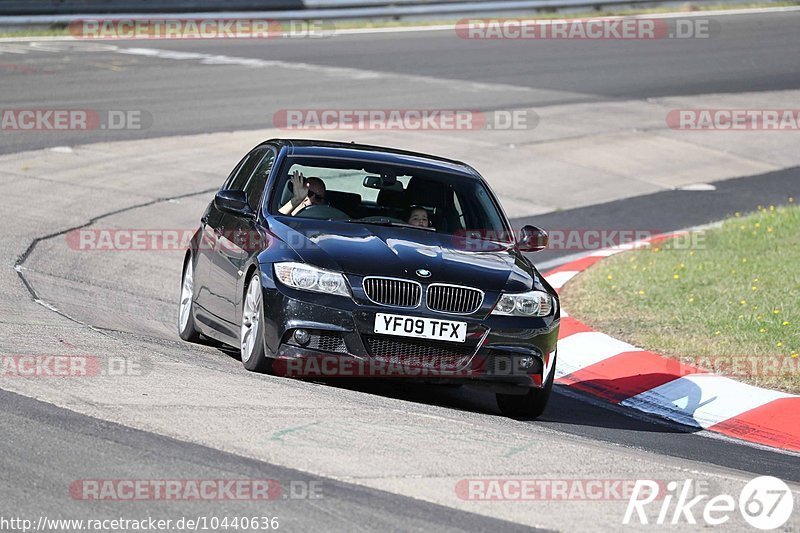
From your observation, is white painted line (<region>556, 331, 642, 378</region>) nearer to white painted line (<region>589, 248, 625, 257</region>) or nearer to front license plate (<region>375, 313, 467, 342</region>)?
front license plate (<region>375, 313, 467, 342</region>)

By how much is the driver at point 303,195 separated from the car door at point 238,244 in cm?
22

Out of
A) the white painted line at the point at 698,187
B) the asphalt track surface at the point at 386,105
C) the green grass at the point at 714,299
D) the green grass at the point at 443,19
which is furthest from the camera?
the green grass at the point at 443,19

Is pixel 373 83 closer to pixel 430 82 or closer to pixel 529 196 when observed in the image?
pixel 430 82

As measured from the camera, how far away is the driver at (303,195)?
356 inches

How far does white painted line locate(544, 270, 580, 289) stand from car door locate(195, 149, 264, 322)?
4.11 m

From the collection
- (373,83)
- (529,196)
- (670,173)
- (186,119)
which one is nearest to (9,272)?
(529,196)

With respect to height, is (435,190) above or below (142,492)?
above

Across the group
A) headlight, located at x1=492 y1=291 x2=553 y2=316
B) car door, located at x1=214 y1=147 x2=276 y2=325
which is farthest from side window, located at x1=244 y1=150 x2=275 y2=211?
headlight, located at x1=492 y1=291 x2=553 y2=316

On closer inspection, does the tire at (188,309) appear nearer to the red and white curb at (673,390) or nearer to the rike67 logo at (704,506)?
the red and white curb at (673,390)

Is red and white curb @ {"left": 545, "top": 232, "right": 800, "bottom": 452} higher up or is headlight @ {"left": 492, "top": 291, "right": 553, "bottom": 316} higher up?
headlight @ {"left": 492, "top": 291, "right": 553, "bottom": 316}

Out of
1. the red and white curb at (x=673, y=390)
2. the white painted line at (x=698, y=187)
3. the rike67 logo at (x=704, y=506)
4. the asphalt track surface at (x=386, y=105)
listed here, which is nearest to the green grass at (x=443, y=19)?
the asphalt track surface at (x=386, y=105)

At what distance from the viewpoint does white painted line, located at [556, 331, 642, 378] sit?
A: 10578 millimetres

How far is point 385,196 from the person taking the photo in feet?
30.4

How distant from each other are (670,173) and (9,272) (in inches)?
449
